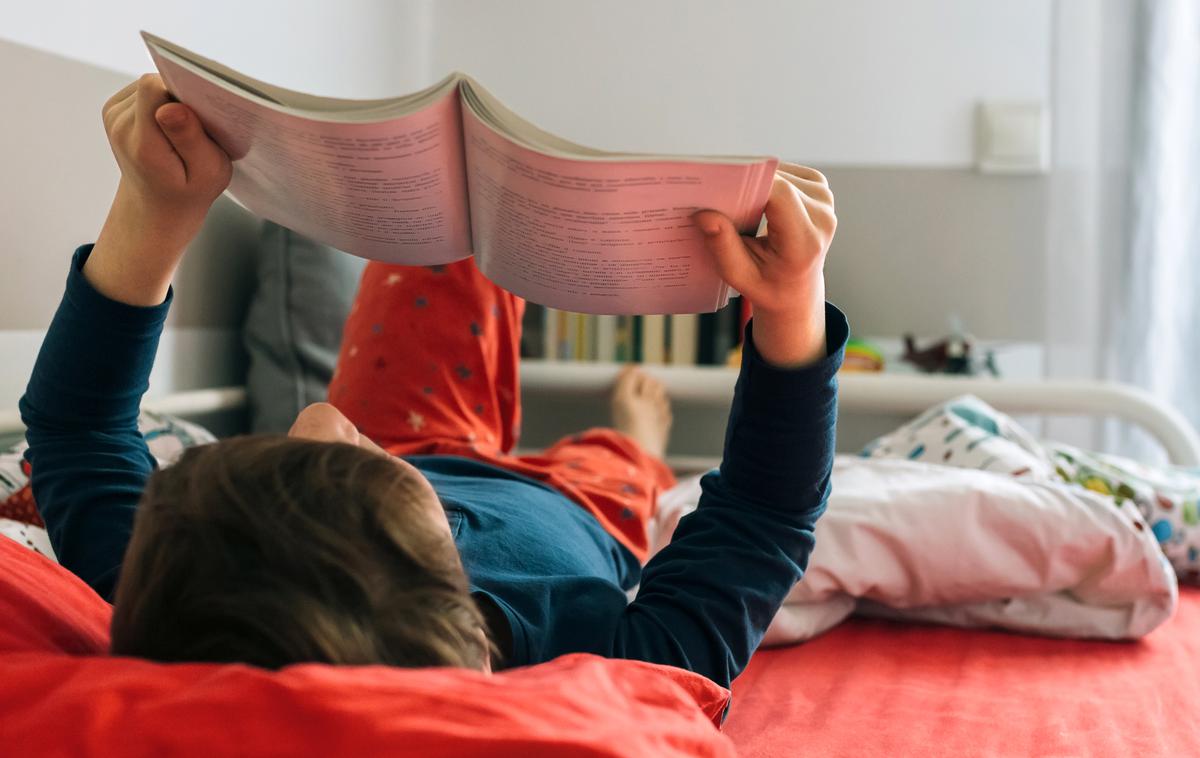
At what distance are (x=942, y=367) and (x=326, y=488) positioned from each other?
70.8 inches

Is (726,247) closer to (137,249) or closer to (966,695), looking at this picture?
(137,249)

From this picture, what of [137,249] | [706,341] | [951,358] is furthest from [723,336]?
[137,249]

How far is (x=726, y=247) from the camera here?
1.98 ft

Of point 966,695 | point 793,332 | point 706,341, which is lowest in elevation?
point 966,695

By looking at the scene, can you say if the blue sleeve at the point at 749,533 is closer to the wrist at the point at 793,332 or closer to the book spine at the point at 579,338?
the wrist at the point at 793,332

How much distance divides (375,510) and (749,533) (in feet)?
1.03

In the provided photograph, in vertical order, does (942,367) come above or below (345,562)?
below

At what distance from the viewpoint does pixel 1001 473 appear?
1313 mm

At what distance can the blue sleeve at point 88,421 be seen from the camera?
0.73 m

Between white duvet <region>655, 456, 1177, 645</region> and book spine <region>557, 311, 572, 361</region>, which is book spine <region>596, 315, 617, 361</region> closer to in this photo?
book spine <region>557, 311, 572, 361</region>

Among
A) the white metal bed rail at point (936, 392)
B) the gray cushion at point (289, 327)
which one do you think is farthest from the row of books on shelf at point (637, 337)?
the gray cushion at point (289, 327)

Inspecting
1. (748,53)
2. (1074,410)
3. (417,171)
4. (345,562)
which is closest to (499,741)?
(345,562)

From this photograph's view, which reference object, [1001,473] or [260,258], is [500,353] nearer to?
[260,258]

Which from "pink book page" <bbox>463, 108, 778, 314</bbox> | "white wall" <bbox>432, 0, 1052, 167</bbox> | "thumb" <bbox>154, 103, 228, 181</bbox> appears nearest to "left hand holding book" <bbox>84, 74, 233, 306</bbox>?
"thumb" <bbox>154, 103, 228, 181</bbox>
